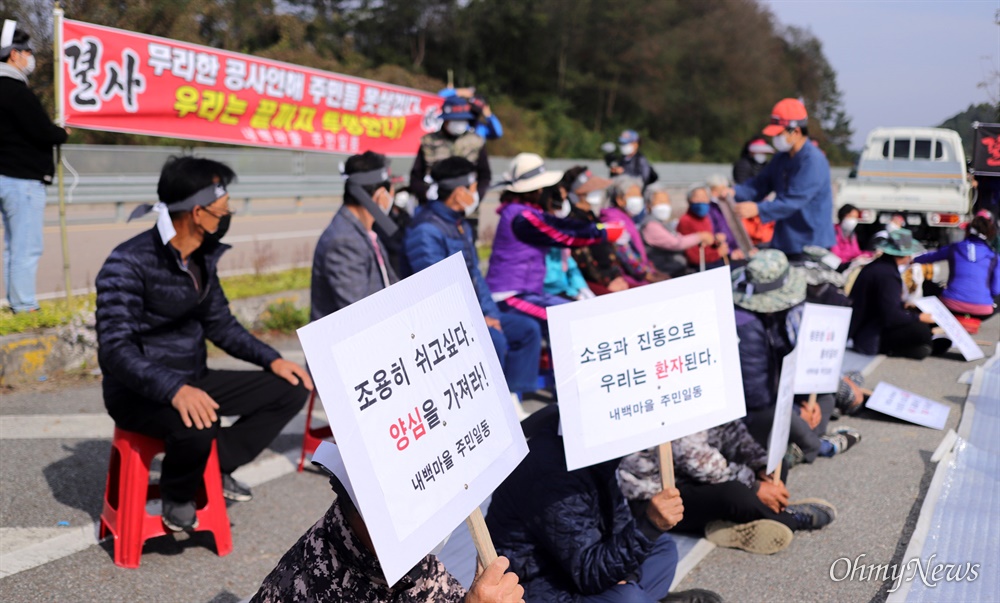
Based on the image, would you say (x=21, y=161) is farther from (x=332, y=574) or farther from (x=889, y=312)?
(x=889, y=312)

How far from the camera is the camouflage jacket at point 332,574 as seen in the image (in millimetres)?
2043

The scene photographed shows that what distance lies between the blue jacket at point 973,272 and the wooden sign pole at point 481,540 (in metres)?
7.87

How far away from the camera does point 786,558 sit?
13.1 ft

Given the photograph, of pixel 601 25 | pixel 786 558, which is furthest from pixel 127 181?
pixel 601 25

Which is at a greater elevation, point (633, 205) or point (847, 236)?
point (633, 205)

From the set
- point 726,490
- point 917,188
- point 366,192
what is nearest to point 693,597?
point 726,490

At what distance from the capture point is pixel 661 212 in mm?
9688

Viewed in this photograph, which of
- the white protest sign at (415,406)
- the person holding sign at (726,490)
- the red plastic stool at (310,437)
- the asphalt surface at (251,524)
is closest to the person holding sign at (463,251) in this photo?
the red plastic stool at (310,437)

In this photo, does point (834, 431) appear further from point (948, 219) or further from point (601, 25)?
point (601, 25)

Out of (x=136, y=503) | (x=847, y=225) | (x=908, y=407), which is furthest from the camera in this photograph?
(x=847, y=225)

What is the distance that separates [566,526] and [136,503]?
1.85 metres

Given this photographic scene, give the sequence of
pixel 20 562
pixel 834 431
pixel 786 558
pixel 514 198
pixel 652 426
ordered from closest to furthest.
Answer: pixel 652 426 < pixel 20 562 < pixel 786 558 < pixel 834 431 < pixel 514 198

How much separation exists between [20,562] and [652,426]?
2510mm

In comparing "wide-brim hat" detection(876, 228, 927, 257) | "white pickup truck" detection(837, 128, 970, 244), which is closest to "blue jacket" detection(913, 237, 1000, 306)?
"wide-brim hat" detection(876, 228, 927, 257)
